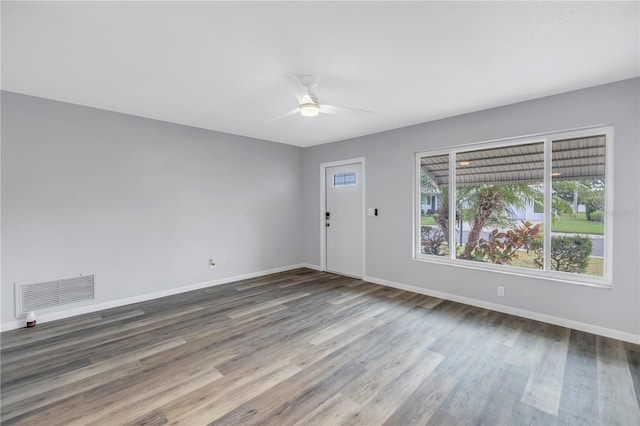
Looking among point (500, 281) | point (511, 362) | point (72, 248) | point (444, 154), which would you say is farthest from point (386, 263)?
point (72, 248)

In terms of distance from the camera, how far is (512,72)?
2566mm

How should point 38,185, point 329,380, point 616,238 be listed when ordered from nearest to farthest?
point 329,380, point 616,238, point 38,185

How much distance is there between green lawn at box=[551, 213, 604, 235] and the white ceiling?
1.38 meters

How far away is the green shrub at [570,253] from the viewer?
3.03 metres

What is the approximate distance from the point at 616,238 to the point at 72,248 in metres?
5.93

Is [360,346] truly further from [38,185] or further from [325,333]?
[38,185]

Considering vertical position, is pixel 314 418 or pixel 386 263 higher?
pixel 386 263

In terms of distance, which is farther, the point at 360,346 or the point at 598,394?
the point at 360,346

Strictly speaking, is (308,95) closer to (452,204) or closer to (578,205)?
(452,204)

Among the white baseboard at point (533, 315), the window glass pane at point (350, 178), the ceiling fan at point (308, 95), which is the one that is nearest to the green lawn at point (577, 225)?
the white baseboard at point (533, 315)

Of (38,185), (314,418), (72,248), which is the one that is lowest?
(314,418)

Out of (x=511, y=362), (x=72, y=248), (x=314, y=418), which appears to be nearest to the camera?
(x=314, y=418)

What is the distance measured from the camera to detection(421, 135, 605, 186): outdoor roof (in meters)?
2.99

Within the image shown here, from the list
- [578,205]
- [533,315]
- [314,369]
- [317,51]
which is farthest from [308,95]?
[533,315]
